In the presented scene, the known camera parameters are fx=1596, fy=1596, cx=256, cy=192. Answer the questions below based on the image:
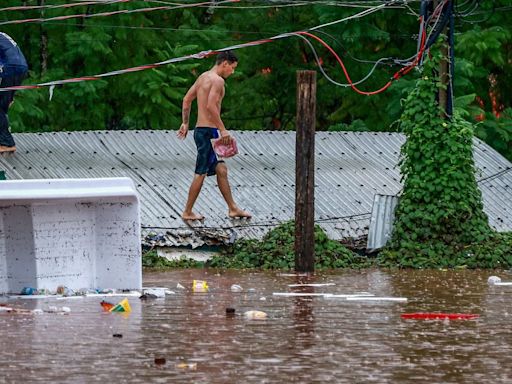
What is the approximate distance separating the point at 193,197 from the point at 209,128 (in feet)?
3.04

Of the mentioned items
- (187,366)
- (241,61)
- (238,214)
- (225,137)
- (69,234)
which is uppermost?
(241,61)

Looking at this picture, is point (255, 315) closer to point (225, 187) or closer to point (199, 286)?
point (199, 286)

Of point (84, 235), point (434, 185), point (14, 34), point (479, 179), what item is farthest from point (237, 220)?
point (14, 34)

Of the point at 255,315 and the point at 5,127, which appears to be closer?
the point at 255,315

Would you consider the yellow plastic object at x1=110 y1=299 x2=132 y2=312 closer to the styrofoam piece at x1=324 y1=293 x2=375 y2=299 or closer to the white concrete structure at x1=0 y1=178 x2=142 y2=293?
the white concrete structure at x1=0 y1=178 x2=142 y2=293

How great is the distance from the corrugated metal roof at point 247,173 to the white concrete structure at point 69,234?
500 centimetres

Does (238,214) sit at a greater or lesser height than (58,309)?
greater

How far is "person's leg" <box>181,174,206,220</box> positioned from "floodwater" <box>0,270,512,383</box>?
4567 mm

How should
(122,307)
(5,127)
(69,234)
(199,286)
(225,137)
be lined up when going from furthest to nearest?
(5,127)
(225,137)
(199,286)
(69,234)
(122,307)

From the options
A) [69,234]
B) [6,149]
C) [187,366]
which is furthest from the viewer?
[6,149]

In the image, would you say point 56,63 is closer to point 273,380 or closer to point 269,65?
point 269,65

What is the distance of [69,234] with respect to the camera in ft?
49.6

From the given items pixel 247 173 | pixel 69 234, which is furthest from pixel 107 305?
pixel 247 173

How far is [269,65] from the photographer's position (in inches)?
1375
